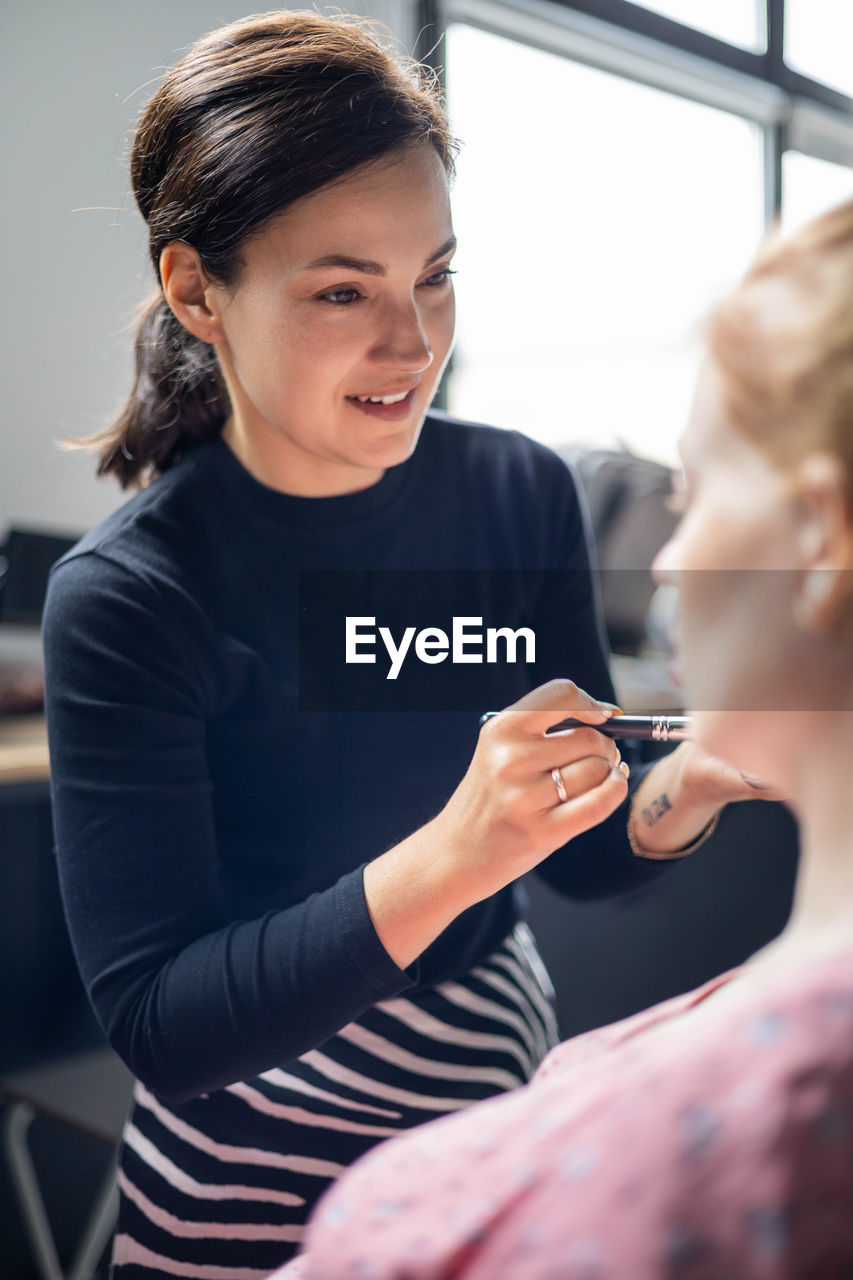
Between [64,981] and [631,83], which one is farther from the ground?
[631,83]

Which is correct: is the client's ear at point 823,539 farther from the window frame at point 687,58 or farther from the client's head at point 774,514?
the window frame at point 687,58

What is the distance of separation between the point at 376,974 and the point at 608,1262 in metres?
0.25

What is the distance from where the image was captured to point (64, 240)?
1395 millimetres

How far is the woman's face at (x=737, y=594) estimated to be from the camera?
354mm

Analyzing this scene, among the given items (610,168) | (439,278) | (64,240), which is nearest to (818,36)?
(610,168)

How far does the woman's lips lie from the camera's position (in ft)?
1.96

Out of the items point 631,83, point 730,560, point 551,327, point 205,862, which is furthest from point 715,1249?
point 631,83

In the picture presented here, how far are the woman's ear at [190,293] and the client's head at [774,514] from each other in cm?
33

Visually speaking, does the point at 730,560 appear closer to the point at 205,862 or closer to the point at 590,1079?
the point at 590,1079

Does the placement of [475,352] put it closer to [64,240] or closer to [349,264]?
[64,240]

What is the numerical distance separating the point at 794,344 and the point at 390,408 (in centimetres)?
30

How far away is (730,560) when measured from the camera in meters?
0.37

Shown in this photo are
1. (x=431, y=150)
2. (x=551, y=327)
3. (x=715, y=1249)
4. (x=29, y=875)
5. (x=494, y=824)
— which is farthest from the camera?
(x=551, y=327)

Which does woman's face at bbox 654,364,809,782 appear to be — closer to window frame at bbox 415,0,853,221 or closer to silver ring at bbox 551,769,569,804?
silver ring at bbox 551,769,569,804
